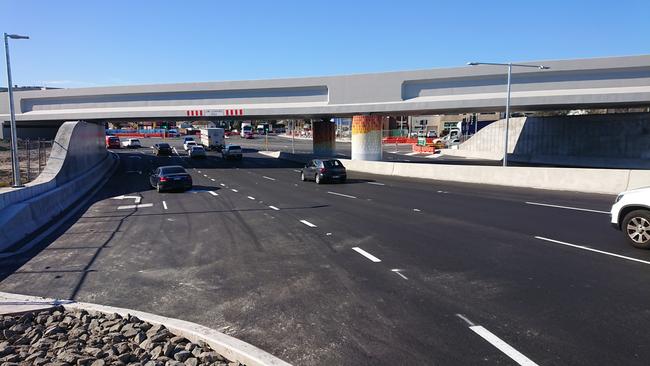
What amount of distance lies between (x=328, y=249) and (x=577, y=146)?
39620 millimetres

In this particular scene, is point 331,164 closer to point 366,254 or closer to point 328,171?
point 328,171

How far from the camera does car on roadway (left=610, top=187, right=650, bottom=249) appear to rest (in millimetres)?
9773

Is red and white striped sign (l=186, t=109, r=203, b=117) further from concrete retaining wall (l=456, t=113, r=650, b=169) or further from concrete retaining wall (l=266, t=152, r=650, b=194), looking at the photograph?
concrete retaining wall (l=456, t=113, r=650, b=169)

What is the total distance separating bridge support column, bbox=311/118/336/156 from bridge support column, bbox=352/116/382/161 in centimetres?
1033

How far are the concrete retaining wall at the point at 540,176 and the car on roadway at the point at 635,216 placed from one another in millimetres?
13028

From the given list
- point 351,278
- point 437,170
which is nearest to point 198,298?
point 351,278

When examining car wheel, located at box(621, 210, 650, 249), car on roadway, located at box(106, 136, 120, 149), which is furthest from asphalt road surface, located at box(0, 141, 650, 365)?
car on roadway, located at box(106, 136, 120, 149)

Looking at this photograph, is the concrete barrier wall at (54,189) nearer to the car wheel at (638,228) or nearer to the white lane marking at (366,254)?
the white lane marking at (366,254)

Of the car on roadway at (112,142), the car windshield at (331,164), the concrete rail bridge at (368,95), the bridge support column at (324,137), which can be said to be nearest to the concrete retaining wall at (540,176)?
the concrete rail bridge at (368,95)

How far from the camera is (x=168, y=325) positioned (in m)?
6.21

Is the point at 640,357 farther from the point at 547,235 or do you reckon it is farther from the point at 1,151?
the point at 1,151

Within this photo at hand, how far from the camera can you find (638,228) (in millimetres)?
9938

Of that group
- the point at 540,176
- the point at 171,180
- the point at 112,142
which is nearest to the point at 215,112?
the point at 171,180

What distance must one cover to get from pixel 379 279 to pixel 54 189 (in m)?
15.8
